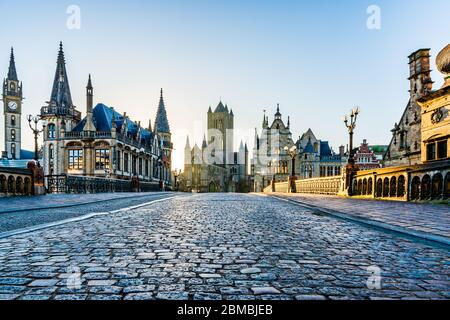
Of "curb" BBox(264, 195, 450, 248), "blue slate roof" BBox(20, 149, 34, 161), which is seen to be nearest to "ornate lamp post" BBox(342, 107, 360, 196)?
"curb" BBox(264, 195, 450, 248)

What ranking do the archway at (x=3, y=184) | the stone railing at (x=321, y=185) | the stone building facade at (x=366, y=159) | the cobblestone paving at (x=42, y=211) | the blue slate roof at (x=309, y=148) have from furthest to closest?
the blue slate roof at (x=309, y=148), the stone building facade at (x=366, y=159), the stone railing at (x=321, y=185), the archway at (x=3, y=184), the cobblestone paving at (x=42, y=211)

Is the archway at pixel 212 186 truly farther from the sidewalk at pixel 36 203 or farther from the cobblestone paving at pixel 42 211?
the cobblestone paving at pixel 42 211

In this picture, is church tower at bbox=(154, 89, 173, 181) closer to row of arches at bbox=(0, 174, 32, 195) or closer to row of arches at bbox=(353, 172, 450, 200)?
row of arches at bbox=(0, 174, 32, 195)

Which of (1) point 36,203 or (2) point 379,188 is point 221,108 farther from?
(1) point 36,203

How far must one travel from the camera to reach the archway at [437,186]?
1155cm

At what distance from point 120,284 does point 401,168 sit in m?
14.0

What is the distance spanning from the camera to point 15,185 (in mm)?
15688

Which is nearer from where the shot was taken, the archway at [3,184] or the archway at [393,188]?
the archway at [393,188]

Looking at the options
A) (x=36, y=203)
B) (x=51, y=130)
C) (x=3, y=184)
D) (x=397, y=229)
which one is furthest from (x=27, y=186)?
(x=51, y=130)

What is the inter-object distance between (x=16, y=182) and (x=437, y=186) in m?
19.7

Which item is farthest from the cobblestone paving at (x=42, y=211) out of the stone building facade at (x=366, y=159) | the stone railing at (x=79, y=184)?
the stone building facade at (x=366, y=159)

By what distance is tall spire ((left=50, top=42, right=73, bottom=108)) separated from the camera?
49644mm

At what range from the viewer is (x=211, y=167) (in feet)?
315

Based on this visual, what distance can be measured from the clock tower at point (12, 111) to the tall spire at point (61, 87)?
45.0 m
